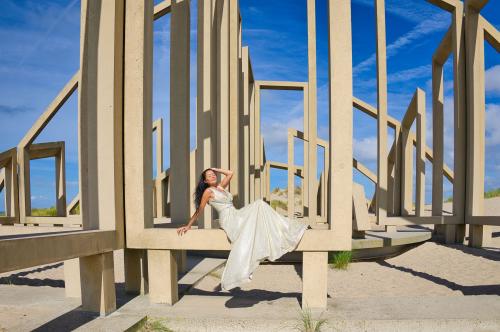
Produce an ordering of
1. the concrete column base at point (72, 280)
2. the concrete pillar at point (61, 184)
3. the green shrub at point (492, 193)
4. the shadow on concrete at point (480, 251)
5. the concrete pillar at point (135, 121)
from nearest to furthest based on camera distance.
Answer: the concrete pillar at point (135, 121) → the concrete column base at point (72, 280) → the shadow on concrete at point (480, 251) → the concrete pillar at point (61, 184) → the green shrub at point (492, 193)

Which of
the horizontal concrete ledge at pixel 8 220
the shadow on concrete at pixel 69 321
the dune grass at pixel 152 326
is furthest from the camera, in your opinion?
the horizontal concrete ledge at pixel 8 220

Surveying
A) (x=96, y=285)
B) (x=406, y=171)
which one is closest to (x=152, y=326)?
(x=96, y=285)

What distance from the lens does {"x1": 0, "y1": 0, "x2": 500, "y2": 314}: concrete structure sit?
15.7 feet

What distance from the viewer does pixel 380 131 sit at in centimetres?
1101

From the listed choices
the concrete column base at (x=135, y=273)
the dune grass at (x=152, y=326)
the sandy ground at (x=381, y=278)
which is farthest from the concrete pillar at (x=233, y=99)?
the dune grass at (x=152, y=326)

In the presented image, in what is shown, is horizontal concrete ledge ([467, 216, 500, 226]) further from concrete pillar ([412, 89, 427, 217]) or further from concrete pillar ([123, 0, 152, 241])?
concrete pillar ([123, 0, 152, 241])

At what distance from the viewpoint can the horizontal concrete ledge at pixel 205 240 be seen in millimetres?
4777

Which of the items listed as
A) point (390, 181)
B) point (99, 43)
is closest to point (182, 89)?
point (99, 43)

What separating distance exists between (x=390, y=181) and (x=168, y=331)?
50.5ft

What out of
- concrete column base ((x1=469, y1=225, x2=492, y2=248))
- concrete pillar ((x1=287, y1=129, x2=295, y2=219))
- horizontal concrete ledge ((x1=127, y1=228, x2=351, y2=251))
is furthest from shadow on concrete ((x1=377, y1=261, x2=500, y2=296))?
concrete pillar ((x1=287, y1=129, x2=295, y2=219))

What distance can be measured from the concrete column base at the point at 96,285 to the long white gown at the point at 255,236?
133cm

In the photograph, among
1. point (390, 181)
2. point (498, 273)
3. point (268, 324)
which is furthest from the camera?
point (390, 181)

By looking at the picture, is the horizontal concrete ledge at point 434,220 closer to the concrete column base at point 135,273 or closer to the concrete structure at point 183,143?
the concrete structure at point 183,143

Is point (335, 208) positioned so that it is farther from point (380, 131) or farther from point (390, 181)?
point (390, 181)
